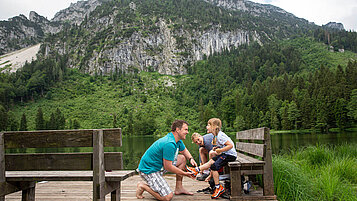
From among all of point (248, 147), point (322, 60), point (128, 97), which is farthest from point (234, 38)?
point (248, 147)

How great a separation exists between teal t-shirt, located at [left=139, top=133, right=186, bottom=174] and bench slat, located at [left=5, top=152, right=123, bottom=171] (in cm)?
104

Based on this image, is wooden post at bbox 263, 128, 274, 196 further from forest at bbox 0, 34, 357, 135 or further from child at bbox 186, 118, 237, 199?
forest at bbox 0, 34, 357, 135

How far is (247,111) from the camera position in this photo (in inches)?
3346

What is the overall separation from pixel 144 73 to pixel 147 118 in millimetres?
74467

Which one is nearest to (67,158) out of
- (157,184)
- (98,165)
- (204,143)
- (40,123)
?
(98,165)

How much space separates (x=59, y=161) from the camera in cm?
334

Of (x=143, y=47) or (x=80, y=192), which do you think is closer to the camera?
(x=80, y=192)

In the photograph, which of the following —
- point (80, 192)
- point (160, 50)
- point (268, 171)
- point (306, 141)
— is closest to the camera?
point (268, 171)

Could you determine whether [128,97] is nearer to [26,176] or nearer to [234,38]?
[234,38]

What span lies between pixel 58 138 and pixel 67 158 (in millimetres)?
296

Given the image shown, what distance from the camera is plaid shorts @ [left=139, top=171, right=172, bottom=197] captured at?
4367 millimetres

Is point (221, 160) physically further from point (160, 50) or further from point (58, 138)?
point (160, 50)

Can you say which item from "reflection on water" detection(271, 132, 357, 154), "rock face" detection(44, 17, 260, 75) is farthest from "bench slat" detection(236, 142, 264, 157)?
"rock face" detection(44, 17, 260, 75)

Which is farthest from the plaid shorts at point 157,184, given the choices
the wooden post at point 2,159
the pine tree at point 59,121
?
the pine tree at point 59,121
